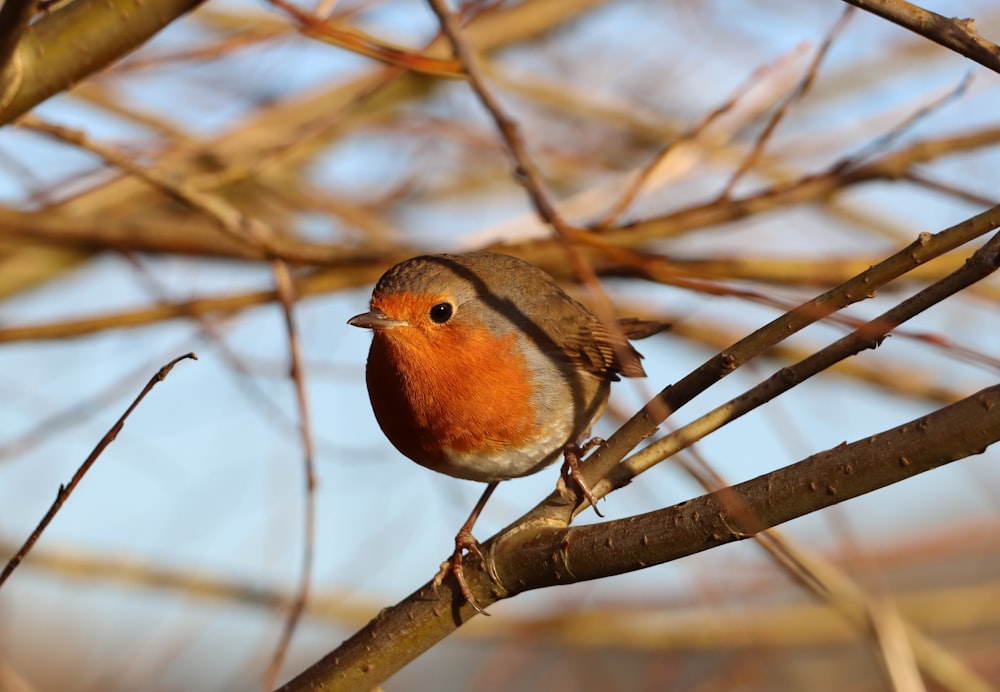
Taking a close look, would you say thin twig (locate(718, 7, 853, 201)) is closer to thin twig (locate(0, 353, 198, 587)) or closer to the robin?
the robin

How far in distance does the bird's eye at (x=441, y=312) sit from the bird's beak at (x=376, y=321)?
3.4 inches

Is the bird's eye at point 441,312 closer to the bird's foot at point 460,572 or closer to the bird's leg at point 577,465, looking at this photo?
the bird's leg at point 577,465

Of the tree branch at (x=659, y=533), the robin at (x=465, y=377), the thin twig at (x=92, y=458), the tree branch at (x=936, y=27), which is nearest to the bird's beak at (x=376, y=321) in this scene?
the robin at (x=465, y=377)

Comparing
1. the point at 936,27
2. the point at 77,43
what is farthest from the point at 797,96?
the point at 77,43

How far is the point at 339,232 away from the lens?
14.6 ft

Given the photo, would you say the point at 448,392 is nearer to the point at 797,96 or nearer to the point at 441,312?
the point at 441,312

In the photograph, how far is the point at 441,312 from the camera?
3232mm

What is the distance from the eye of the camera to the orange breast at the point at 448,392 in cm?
310

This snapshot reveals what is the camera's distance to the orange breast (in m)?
3.10

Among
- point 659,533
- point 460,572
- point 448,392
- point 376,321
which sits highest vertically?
point 376,321

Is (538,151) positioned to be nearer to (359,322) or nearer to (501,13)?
(501,13)

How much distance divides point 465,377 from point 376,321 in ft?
0.99

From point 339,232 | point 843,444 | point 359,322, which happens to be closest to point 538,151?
point 339,232

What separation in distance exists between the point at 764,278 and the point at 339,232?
174 cm
